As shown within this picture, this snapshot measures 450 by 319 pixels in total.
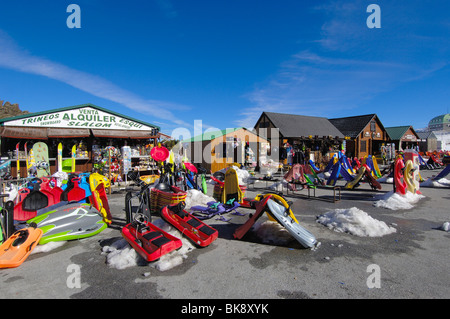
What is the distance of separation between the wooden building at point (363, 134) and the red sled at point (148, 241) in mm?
30590

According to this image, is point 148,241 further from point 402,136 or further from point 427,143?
point 427,143

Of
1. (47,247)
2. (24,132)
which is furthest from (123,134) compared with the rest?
(47,247)

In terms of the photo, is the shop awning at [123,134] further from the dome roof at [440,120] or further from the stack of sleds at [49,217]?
the dome roof at [440,120]

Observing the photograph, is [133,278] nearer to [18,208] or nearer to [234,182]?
[234,182]

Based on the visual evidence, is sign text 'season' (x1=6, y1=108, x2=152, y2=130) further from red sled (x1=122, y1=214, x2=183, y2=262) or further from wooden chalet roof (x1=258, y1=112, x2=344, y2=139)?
wooden chalet roof (x1=258, y1=112, x2=344, y2=139)

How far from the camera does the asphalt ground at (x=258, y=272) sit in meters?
3.29

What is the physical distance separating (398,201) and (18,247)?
10655mm

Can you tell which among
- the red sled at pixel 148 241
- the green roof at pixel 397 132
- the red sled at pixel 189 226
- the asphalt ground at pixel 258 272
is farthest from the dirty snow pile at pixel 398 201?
the green roof at pixel 397 132

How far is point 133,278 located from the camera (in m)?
3.71

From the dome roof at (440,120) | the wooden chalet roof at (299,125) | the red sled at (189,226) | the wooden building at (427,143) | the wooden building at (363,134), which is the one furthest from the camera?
the dome roof at (440,120)

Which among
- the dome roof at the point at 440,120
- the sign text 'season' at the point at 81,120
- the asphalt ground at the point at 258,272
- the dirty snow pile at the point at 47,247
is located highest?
the dome roof at the point at 440,120

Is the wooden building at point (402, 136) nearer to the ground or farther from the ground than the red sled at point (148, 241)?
farther from the ground

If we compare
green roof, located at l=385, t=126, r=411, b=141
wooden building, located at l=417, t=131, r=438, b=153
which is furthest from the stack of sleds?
wooden building, located at l=417, t=131, r=438, b=153

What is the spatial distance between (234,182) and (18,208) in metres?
6.46
